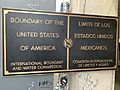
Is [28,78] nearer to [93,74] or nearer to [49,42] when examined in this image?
[49,42]

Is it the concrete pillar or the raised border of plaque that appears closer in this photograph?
the raised border of plaque

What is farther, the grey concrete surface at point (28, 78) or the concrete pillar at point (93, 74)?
the concrete pillar at point (93, 74)

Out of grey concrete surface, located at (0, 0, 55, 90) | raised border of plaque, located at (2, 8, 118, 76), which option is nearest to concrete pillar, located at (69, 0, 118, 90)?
raised border of plaque, located at (2, 8, 118, 76)

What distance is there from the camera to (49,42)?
3.94 feet

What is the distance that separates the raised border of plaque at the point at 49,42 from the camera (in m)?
1.10

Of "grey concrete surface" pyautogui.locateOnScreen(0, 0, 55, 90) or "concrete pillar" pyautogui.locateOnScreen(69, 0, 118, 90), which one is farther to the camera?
"concrete pillar" pyautogui.locateOnScreen(69, 0, 118, 90)

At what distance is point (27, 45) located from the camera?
45.1 inches

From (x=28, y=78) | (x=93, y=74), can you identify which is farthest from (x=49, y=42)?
(x=93, y=74)

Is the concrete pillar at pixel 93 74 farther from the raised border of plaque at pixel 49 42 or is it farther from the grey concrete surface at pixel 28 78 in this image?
the grey concrete surface at pixel 28 78

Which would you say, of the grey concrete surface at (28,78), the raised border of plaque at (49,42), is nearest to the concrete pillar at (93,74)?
the raised border of plaque at (49,42)

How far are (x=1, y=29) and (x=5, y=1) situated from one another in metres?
0.18

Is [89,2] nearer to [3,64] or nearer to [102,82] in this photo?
[102,82]

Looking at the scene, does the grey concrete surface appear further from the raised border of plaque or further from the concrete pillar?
the concrete pillar

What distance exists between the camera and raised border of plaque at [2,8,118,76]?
3.62 feet
